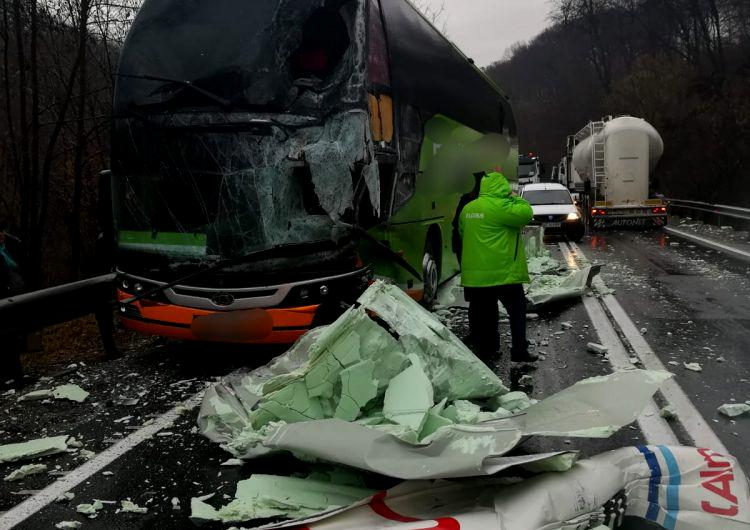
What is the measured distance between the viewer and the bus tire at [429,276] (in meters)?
8.64

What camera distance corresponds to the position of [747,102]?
30.4m

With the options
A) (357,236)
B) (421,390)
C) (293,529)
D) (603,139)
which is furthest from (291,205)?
(603,139)

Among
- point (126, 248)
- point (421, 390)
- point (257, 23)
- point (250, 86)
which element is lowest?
point (421, 390)

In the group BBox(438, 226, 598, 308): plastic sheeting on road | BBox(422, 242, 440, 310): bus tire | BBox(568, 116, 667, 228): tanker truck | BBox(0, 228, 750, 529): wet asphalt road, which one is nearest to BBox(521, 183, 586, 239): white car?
BBox(568, 116, 667, 228): tanker truck

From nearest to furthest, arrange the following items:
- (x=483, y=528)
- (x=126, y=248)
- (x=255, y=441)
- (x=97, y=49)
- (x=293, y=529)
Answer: (x=483, y=528)
(x=293, y=529)
(x=255, y=441)
(x=126, y=248)
(x=97, y=49)

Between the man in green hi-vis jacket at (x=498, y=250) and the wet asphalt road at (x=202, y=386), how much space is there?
54 cm

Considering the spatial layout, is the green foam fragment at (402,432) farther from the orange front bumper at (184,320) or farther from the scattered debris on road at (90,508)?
the orange front bumper at (184,320)

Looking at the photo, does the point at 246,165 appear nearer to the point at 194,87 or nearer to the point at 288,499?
the point at 194,87

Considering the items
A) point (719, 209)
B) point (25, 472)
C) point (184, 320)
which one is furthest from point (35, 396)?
point (719, 209)

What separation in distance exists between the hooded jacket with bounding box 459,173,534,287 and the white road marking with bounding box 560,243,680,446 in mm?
1152

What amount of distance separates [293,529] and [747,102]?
110ft

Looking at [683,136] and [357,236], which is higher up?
[683,136]

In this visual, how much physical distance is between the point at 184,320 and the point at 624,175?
18696 mm

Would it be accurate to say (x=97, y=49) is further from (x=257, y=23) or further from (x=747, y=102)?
(x=747, y=102)
